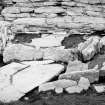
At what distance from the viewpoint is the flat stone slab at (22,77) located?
4785 millimetres

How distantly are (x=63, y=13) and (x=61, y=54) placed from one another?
1.62 metres

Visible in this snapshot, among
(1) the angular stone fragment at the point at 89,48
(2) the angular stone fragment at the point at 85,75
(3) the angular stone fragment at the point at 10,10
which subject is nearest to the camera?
(2) the angular stone fragment at the point at 85,75

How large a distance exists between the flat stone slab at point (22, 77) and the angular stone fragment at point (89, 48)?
55cm

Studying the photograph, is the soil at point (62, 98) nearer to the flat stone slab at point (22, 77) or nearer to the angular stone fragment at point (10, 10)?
the flat stone slab at point (22, 77)

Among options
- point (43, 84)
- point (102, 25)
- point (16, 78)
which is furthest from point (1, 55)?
point (102, 25)

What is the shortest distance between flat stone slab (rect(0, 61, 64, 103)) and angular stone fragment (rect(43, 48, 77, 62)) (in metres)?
0.27

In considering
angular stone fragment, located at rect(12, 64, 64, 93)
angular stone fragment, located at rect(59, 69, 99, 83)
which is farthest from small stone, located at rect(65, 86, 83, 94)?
angular stone fragment, located at rect(12, 64, 64, 93)

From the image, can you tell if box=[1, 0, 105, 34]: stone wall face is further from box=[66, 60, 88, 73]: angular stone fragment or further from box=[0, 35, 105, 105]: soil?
box=[0, 35, 105, 105]: soil

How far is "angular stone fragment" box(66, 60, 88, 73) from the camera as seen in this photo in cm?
529

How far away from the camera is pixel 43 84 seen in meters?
4.90

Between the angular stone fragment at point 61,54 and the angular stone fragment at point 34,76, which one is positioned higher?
the angular stone fragment at point 61,54

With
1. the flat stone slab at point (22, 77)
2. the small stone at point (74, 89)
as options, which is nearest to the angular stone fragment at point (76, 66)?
the flat stone slab at point (22, 77)

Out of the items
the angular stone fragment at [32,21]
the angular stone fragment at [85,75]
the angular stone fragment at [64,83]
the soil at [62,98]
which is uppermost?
the angular stone fragment at [32,21]

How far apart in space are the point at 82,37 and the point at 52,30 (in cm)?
85
